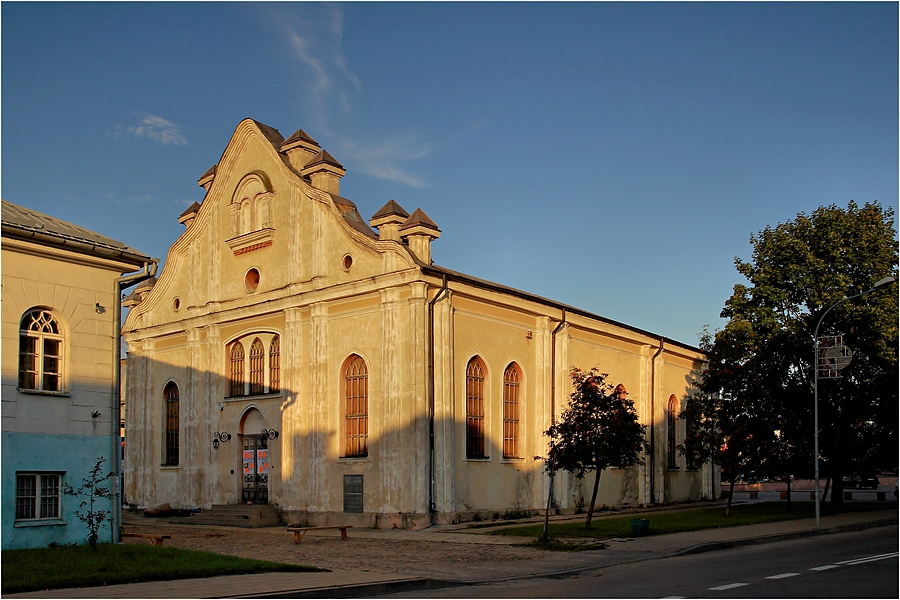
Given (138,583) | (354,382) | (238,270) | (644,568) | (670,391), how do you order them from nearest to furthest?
(138,583) → (644,568) → (354,382) → (238,270) → (670,391)

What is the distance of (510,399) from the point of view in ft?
109

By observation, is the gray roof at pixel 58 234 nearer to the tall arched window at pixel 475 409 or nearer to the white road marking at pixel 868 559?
the tall arched window at pixel 475 409

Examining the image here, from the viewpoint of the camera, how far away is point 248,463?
113 feet

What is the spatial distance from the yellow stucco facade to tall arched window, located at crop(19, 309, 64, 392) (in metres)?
11.9

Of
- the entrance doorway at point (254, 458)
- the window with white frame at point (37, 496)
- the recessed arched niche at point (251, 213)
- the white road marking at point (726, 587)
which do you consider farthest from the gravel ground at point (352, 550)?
the recessed arched niche at point (251, 213)

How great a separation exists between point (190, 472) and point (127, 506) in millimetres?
5022

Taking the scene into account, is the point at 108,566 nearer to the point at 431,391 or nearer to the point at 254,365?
the point at 431,391

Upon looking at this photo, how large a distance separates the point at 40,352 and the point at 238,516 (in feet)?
47.4

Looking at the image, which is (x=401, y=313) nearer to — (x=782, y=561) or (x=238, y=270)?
(x=238, y=270)

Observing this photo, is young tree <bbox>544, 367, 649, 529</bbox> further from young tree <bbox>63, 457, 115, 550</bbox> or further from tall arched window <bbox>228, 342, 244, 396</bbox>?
tall arched window <bbox>228, 342, 244, 396</bbox>

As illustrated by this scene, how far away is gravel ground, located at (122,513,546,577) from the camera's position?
1856cm

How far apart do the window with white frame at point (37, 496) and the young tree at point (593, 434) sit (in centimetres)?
1287

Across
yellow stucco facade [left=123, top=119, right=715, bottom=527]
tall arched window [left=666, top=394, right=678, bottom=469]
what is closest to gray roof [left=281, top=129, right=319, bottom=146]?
yellow stucco facade [left=123, top=119, right=715, bottom=527]

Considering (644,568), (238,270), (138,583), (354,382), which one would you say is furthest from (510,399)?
(138,583)
